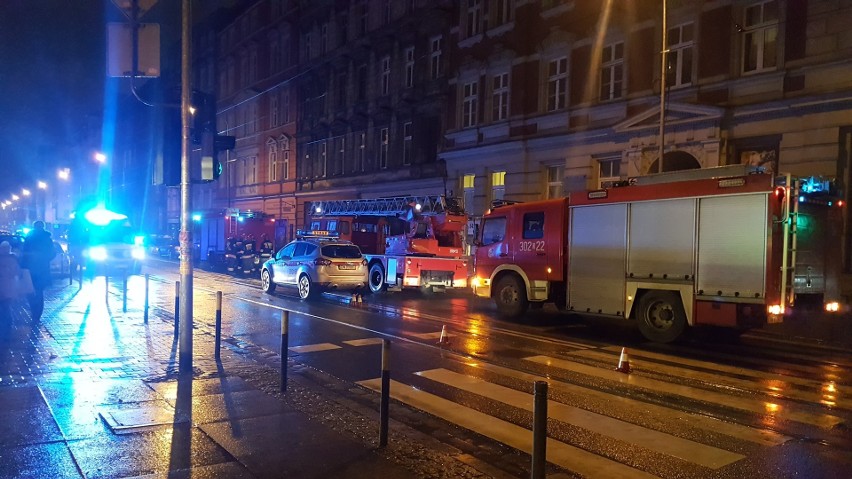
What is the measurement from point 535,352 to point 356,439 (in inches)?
207

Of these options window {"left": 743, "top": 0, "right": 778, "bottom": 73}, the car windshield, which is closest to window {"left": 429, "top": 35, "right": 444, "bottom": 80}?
the car windshield

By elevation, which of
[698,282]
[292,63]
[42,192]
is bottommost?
[698,282]

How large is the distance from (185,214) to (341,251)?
10.2m

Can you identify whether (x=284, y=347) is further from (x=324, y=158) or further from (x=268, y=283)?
(x=324, y=158)

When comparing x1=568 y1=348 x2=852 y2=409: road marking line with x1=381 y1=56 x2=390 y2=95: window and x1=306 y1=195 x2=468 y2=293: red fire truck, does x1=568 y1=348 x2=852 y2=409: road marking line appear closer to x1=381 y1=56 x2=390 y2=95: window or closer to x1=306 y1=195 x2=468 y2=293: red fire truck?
x1=306 y1=195 x2=468 y2=293: red fire truck

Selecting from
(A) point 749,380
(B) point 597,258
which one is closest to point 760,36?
(B) point 597,258

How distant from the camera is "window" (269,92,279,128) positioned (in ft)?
148

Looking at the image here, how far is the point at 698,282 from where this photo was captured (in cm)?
1074

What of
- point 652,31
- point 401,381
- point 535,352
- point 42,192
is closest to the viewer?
point 401,381

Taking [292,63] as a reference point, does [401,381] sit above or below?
below

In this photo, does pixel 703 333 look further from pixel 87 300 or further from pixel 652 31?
pixel 87 300

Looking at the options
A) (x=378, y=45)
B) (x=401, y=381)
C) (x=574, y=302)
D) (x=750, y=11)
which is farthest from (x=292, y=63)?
(x=401, y=381)

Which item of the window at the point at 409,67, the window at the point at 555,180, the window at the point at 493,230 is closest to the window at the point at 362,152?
the window at the point at 409,67

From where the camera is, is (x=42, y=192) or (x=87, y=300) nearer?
(x=87, y=300)
